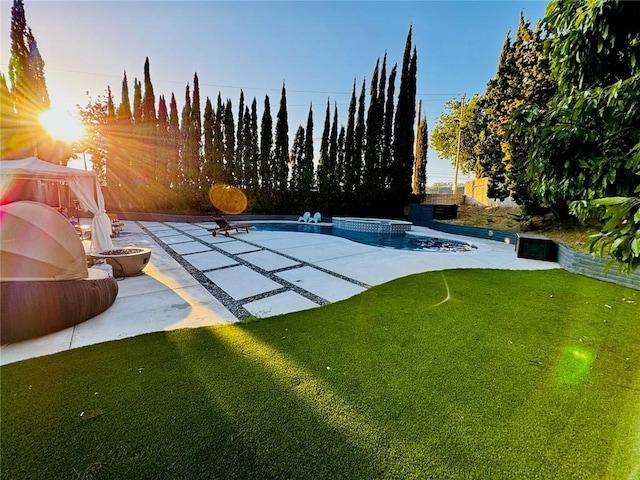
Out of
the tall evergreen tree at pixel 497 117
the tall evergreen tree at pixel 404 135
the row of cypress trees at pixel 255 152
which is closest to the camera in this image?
the tall evergreen tree at pixel 497 117

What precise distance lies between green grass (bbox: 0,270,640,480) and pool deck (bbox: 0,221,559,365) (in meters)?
0.49

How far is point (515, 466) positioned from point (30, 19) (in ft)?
72.7

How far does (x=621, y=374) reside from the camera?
98.3 inches

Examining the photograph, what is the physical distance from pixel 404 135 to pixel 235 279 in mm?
16930

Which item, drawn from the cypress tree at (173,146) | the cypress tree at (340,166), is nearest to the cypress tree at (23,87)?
the cypress tree at (173,146)

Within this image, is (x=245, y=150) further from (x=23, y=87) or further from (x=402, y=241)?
(x=402, y=241)

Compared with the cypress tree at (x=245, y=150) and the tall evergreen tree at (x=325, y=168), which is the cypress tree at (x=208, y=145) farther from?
the tall evergreen tree at (x=325, y=168)

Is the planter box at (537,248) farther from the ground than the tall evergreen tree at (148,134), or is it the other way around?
the tall evergreen tree at (148,134)

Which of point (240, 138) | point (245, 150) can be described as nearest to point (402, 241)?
point (245, 150)

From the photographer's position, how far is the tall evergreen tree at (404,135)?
17812 millimetres

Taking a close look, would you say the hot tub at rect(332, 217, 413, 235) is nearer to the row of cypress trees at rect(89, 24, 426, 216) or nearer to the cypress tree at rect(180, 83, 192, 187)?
the row of cypress trees at rect(89, 24, 426, 216)

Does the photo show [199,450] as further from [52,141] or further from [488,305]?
[52,141]

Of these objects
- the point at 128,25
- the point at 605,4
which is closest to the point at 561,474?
the point at 605,4

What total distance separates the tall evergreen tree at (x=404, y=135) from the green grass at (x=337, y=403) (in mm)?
16377
